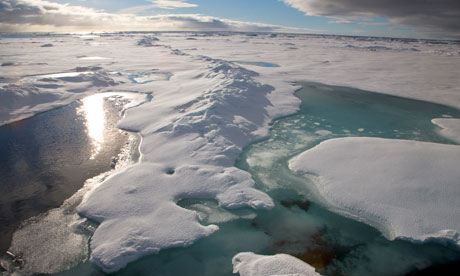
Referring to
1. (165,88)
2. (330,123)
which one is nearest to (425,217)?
(330,123)

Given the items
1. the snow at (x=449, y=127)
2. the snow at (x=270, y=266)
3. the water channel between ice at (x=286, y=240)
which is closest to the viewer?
the snow at (x=270, y=266)

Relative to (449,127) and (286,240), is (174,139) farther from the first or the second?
(449,127)

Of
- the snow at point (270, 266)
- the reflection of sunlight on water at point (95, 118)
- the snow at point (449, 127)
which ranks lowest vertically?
the snow at point (270, 266)

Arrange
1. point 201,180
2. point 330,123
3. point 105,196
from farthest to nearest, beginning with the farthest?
point 330,123, point 201,180, point 105,196

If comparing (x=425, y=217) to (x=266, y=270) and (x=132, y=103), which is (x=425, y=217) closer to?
(x=266, y=270)

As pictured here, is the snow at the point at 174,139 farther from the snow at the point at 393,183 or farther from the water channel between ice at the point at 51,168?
the snow at the point at 393,183

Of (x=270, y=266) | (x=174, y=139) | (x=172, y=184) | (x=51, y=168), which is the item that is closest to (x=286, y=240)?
(x=270, y=266)

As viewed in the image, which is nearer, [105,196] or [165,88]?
[105,196]

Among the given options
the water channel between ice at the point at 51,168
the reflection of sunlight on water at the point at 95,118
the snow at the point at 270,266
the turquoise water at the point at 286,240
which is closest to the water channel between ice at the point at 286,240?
the turquoise water at the point at 286,240
